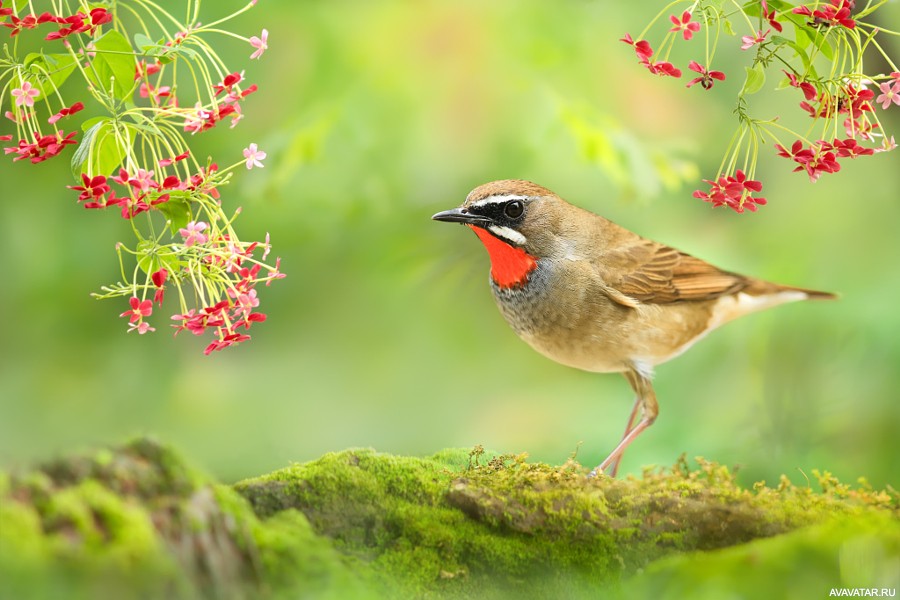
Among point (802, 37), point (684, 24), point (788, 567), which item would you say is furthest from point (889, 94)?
point (788, 567)

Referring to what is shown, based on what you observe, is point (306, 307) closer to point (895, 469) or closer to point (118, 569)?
point (895, 469)

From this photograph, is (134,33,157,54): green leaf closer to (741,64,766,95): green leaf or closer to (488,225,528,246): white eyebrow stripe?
(741,64,766,95): green leaf

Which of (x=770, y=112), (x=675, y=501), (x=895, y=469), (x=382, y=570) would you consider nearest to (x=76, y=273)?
(x=382, y=570)

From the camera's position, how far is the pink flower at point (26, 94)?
259cm

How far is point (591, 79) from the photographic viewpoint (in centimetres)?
605

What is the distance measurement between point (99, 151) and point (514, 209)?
6.29 ft

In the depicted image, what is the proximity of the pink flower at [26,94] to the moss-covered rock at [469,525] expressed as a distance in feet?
3.09

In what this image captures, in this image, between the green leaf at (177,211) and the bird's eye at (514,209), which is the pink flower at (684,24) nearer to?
the bird's eye at (514,209)

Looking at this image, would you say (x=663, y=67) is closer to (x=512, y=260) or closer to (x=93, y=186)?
(x=512, y=260)

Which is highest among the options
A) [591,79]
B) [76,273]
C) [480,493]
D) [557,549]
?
[591,79]

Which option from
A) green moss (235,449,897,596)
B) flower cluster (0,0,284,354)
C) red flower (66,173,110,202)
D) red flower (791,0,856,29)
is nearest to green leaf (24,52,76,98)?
flower cluster (0,0,284,354)

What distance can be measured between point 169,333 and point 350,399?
1.28 meters

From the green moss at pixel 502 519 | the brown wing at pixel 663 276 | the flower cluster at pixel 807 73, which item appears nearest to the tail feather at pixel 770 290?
the brown wing at pixel 663 276

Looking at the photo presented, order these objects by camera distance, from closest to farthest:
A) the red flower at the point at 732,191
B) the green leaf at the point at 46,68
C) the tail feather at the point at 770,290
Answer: the green leaf at the point at 46,68, the red flower at the point at 732,191, the tail feather at the point at 770,290
